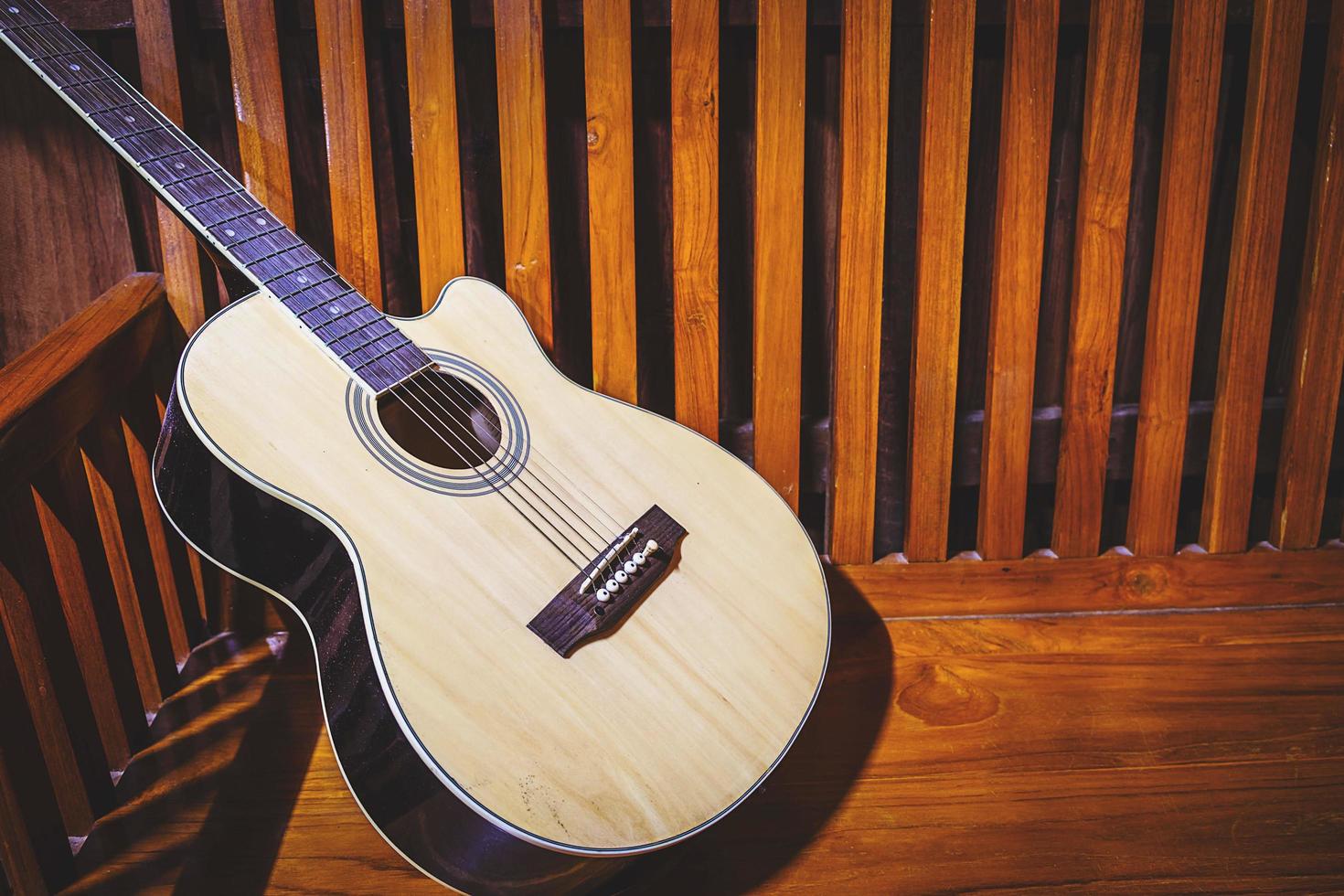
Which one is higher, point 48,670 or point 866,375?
point 866,375

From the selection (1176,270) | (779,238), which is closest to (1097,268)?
(1176,270)

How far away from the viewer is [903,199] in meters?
1.59

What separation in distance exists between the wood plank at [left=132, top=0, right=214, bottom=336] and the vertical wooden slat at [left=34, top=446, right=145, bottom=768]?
30 centimetres

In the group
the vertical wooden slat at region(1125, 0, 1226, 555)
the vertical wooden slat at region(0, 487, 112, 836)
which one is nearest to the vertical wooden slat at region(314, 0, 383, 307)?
the vertical wooden slat at region(0, 487, 112, 836)

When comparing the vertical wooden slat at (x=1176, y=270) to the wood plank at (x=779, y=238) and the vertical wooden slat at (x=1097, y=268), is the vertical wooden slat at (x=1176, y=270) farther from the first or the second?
the wood plank at (x=779, y=238)

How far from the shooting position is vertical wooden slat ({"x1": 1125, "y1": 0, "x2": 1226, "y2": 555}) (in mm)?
1347

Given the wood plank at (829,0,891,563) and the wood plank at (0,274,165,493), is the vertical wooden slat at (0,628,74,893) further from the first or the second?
the wood plank at (829,0,891,563)

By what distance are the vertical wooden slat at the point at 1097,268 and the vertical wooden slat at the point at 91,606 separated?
1358 mm

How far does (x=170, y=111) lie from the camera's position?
131cm

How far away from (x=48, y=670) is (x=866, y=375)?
1.10 meters

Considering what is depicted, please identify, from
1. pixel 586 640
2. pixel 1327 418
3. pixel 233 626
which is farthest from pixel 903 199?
pixel 233 626

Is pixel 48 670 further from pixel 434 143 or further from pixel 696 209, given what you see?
pixel 696 209

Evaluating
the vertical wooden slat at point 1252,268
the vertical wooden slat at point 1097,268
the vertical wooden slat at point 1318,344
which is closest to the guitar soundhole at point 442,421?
the vertical wooden slat at point 1097,268

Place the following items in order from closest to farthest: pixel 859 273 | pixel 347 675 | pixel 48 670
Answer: pixel 347 675, pixel 48 670, pixel 859 273
